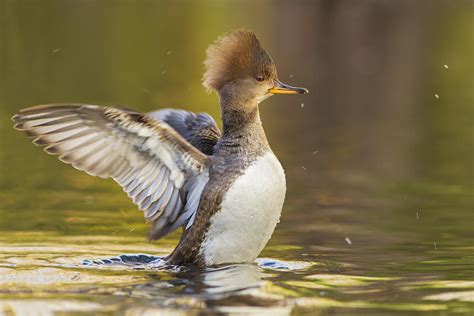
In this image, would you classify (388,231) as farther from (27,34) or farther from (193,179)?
(27,34)

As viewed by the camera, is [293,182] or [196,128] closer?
[196,128]

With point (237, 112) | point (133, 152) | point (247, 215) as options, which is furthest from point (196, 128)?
point (247, 215)

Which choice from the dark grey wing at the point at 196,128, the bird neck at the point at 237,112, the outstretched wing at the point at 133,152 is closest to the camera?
the outstretched wing at the point at 133,152

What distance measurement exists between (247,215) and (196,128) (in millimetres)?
1755

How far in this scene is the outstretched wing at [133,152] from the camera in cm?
803

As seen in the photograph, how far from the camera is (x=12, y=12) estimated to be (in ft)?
110

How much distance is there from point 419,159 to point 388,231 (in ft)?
14.6

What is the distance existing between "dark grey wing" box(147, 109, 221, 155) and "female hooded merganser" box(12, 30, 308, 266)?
70cm

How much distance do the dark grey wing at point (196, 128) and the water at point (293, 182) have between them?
100cm

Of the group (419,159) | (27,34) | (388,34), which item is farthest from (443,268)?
(388,34)

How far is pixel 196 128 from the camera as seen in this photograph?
9.70 meters

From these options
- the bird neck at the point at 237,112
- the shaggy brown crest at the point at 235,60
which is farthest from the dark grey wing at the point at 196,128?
the shaggy brown crest at the point at 235,60

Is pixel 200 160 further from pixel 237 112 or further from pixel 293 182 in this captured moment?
pixel 293 182

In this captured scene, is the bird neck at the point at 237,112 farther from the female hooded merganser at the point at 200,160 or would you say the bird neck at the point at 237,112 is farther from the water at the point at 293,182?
the water at the point at 293,182
